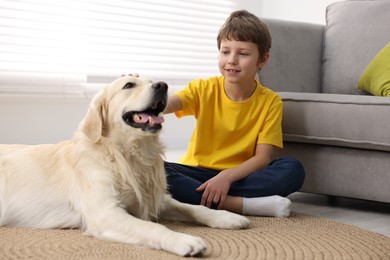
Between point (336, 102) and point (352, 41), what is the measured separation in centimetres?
89

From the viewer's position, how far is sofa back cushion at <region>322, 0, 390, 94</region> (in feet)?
10.5

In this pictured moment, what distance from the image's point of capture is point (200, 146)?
2451 millimetres

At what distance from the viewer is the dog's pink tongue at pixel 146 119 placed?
191 cm

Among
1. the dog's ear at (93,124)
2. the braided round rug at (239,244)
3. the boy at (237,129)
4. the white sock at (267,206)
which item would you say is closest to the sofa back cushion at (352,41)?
the boy at (237,129)

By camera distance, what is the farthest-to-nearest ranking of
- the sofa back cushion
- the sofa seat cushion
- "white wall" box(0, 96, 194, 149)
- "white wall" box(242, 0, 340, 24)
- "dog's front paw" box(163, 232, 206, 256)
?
"white wall" box(242, 0, 340, 24), "white wall" box(0, 96, 194, 149), the sofa back cushion, the sofa seat cushion, "dog's front paw" box(163, 232, 206, 256)

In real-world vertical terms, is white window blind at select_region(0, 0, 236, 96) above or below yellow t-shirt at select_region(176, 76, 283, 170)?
above

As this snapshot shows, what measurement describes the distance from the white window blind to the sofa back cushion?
1663 mm

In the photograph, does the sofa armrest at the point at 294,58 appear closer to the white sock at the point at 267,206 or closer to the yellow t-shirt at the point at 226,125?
the yellow t-shirt at the point at 226,125

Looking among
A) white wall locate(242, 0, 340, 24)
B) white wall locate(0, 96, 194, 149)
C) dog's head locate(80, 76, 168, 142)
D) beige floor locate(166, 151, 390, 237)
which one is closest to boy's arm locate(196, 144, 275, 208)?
beige floor locate(166, 151, 390, 237)

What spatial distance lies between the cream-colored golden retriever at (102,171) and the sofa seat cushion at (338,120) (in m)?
0.71

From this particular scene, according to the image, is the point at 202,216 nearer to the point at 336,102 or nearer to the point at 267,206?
the point at 267,206

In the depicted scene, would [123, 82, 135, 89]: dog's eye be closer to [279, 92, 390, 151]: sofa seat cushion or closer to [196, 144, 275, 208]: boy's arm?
[196, 144, 275, 208]: boy's arm

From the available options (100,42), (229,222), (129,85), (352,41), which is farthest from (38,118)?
(229,222)

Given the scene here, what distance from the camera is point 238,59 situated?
2400mm
